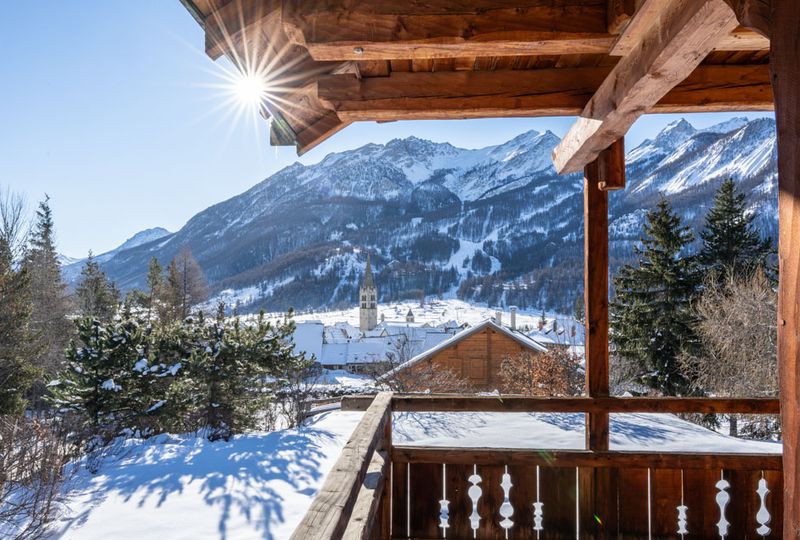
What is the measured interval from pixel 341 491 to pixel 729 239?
67.3 feet

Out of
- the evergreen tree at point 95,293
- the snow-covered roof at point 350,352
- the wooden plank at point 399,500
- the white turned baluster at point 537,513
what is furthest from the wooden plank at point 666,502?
the snow-covered roof at point 350,352

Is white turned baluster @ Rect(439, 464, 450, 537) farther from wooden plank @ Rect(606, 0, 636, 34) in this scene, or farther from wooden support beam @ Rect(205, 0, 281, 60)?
wooden support beam @ Rect(205, 0, 281, 60)

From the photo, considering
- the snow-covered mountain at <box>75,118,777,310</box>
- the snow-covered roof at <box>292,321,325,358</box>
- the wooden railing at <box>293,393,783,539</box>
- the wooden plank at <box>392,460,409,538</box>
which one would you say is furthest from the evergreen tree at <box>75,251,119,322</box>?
the snow-covered mountain at <box>75,118,777,310</box>

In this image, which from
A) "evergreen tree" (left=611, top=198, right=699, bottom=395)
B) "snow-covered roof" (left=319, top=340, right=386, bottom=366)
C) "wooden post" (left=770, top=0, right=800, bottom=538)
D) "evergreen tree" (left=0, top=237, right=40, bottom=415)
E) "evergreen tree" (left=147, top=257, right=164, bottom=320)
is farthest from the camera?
"snow-covered roof" (left=319, top=340, right=386, bottom=366)

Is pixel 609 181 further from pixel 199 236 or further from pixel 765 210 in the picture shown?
pixel 199 236

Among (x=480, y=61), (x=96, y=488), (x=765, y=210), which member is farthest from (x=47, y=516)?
(x=765, y=210)

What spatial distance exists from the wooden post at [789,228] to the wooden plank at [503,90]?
5.62ft

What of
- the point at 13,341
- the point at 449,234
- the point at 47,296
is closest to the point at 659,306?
the point at 13,341

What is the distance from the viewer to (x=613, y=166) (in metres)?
2.89

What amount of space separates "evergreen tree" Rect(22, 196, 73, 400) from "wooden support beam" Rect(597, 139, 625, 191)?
68.7ft

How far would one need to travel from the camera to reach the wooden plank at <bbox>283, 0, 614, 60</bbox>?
1.92 m

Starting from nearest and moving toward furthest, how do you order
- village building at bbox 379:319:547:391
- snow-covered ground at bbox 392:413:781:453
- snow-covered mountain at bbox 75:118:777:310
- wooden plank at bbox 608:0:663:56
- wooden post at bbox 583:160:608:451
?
wooden plank at bbox 608:0:663:56 → wooden post at bbox 583:160:608:451 → snow-covered ground at bbox 392:413:781:453 → village building at bbox 379:319:547:391 → snow-covered mountain at bbox 75:118:777:310

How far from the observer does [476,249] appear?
459 ft

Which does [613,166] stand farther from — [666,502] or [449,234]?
[449,234]
